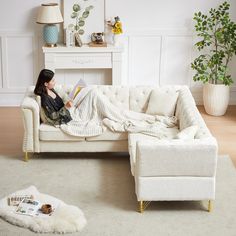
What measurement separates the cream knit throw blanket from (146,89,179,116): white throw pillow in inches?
3.6

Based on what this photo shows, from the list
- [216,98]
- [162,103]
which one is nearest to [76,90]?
[162,103]

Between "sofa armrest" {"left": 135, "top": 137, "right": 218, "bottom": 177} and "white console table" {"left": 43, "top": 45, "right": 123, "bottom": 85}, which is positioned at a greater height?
"white console table" {"left": 43, "top": 45, "right": 123, "bottom": 85}

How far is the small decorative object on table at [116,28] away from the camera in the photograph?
738cm

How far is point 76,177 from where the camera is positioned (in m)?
5.53

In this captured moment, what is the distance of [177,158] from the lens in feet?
15.2

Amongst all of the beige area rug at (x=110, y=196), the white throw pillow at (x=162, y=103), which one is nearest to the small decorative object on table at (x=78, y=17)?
the white throw pillow at (x=162, y=103)

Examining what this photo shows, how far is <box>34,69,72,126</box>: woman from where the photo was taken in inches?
229

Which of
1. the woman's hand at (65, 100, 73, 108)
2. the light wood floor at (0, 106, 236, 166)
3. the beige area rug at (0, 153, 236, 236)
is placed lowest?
the beige area rug at (0, 153, 236, 236)

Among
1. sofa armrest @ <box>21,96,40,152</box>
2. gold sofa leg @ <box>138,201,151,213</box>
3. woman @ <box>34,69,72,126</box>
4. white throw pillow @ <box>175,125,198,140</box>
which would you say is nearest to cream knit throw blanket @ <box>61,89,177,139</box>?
woman @ <box>34,69,72,126</box>

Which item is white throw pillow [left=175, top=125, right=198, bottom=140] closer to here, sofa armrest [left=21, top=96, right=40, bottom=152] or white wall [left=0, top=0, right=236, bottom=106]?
sofa armrest [left=21, top=96, right=40, bottom=152]

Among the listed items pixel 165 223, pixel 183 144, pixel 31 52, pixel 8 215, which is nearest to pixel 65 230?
pixel 8 215

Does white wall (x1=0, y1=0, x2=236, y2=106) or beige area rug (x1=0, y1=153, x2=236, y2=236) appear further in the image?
white wall (x1=0, y1=0, x2=236, y2=106)

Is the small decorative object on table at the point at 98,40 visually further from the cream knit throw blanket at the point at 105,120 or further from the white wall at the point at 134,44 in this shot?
the cream knit throw blanket at the point at 105,120

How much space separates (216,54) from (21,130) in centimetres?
267
